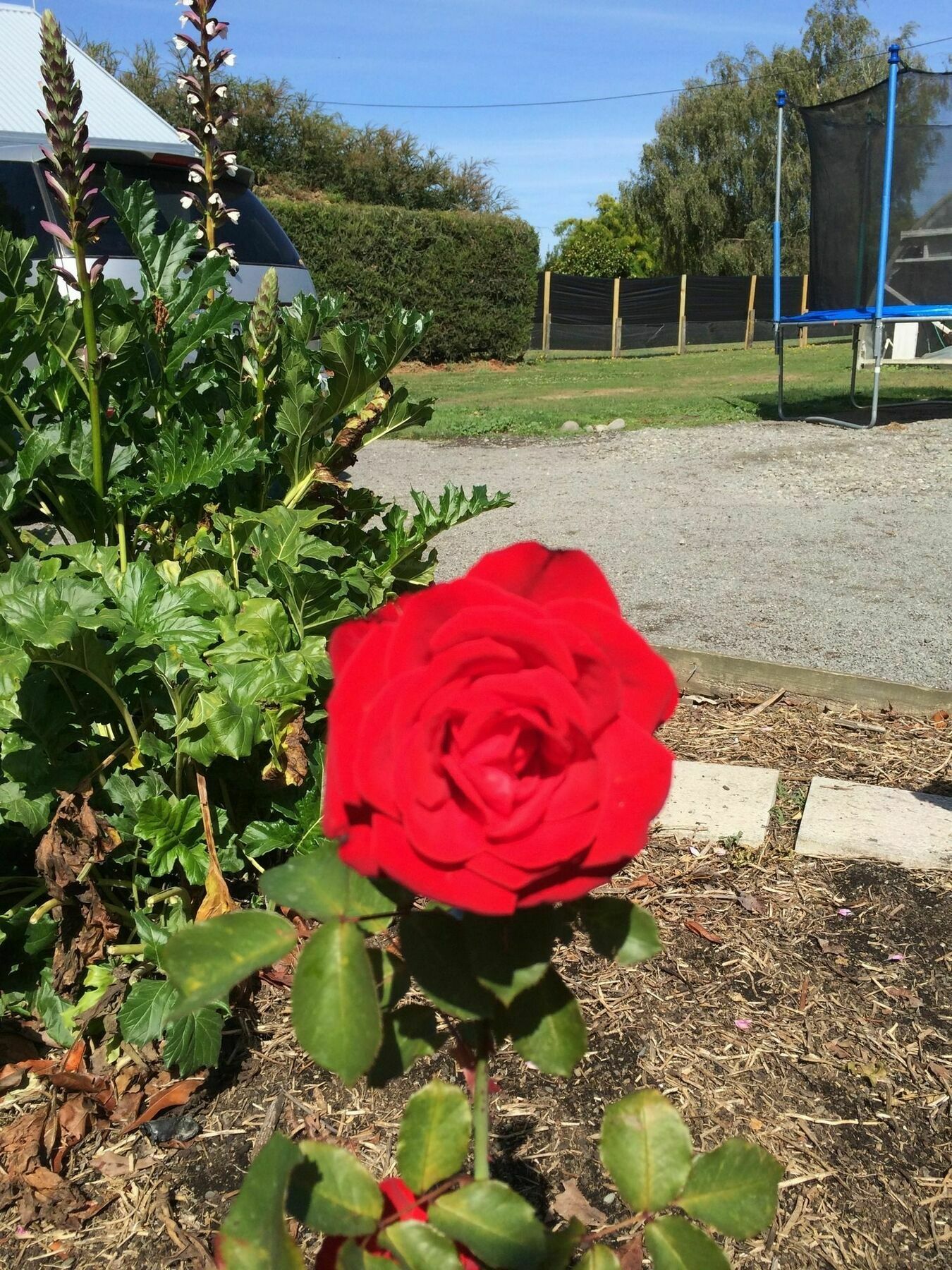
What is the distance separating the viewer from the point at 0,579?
1649 millimetres

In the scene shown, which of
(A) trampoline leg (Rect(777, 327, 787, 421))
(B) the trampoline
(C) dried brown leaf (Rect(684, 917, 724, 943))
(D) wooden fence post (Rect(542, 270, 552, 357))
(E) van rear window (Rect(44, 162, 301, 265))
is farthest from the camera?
(D) wooden fence post (Rect(542, 270, 552, 357))

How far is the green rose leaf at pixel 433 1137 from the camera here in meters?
0.72

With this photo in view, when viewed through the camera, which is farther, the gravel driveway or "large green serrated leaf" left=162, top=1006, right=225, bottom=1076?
the gravel driveway

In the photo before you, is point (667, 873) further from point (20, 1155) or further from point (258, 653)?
point (20, 1155)

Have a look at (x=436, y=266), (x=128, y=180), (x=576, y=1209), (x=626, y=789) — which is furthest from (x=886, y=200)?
(x=436, y=266)

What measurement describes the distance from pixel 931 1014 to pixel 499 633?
5.85 feet

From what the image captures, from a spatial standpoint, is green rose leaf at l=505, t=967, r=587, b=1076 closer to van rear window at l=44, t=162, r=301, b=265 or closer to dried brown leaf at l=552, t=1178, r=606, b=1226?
dried brown leaf at l=552, t=1178, r=606, b=1226

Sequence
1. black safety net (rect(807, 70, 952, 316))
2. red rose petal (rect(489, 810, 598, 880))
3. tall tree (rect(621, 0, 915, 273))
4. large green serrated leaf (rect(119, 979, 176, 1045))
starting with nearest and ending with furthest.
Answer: red rose petal (rect(489, 810, 598, 880)), large green serrated leaf (rect(119, 979, 176, 1045)), black safety net (rect(807, 70, 952, 316)), tall tree (rect(621, 0, 915, 273))

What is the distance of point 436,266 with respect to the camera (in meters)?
→ 21.9

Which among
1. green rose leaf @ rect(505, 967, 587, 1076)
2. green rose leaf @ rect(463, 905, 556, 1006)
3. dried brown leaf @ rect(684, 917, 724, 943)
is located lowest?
dried brown leaf @ rect(684, 917, 724, 943)

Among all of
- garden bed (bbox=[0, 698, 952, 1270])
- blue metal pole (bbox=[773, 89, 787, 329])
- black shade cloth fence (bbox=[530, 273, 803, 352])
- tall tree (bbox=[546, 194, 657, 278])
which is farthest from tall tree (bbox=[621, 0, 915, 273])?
garden bed (bbox=[0, 698, 952, 1270])

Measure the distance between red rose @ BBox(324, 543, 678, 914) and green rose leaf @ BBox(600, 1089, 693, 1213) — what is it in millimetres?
307

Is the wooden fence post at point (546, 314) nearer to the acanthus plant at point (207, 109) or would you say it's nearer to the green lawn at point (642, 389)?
Result: the green lawn at point (642, 389)

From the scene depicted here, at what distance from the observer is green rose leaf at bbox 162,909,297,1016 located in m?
0.62
